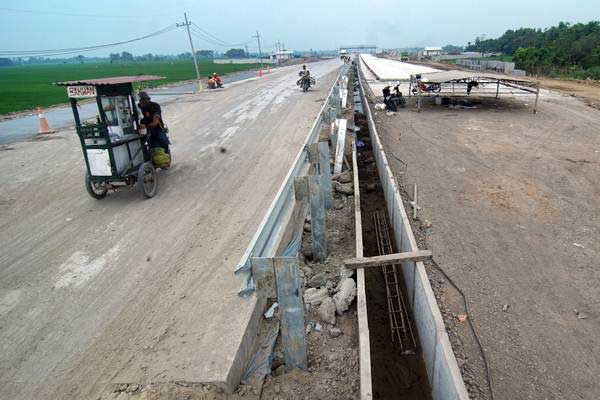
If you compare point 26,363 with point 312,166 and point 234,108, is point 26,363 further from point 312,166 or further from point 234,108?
point 234,108

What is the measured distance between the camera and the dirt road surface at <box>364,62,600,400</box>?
4.50 m

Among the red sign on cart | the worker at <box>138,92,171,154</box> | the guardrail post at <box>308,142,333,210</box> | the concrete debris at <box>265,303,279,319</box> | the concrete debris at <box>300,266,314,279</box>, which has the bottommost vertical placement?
the concrete debris at <box>300,266,314,279</box>

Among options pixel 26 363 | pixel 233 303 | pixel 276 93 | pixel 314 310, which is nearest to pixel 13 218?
pixel 26 363

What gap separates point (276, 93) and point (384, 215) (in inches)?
698

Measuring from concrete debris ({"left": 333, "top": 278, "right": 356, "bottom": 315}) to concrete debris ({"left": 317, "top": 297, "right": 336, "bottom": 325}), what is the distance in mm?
78

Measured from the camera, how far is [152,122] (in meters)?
9.05

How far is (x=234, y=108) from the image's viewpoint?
64.7 feet

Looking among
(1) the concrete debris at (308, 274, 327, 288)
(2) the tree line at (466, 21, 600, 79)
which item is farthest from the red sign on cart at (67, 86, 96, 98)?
(2) the tree line at (466, 21, 600, 79)

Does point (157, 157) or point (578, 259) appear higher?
point (157, 157)

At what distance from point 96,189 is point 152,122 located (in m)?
1.84

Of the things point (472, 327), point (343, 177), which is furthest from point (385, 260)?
point (343, 177)

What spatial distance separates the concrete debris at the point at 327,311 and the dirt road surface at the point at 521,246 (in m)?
1.43

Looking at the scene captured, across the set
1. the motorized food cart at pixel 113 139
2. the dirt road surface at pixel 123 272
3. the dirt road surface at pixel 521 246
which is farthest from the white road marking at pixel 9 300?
the dirt road surface at pixel 521 246

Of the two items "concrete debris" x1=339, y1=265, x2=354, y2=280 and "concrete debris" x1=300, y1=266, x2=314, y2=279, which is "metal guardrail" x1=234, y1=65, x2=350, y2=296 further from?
"concrete debris" x1=339, y1=265, x2=354, y2=280
